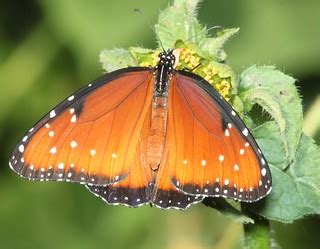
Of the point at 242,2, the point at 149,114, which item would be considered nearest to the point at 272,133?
the point at 149,114

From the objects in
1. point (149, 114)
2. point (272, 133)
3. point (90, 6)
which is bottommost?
point (272, 133)

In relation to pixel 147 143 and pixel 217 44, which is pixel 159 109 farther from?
pixel 217 44

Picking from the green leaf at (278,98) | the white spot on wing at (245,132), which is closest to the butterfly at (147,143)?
the white spot on wing at (245,132)

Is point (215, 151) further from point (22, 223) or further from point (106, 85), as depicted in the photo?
point (22, 223)

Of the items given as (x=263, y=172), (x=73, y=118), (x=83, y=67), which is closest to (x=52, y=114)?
(x=73, y=118)

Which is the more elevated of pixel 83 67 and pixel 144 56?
pixel 144 56

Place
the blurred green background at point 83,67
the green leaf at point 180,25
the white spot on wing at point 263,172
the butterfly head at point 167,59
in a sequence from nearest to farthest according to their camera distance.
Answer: the white spot on wing at point 263,172 < the butterfly head at point 167,59 < the green leaf at point 180,25 < the blurred green background at point 83,67

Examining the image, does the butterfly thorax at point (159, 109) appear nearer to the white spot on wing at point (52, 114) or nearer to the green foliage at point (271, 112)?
the green foliage at point (271, 112)
